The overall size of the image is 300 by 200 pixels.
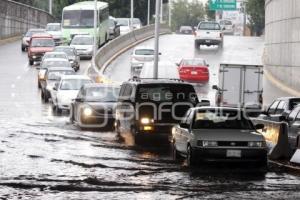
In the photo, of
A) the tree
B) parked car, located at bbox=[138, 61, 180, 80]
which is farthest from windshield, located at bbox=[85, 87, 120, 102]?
the tree

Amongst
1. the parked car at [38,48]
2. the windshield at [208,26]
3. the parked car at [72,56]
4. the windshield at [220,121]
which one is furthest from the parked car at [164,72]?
the windshield at [208,26]

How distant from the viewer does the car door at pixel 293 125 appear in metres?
20.3

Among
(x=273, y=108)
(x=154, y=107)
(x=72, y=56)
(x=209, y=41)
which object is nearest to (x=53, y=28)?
(x=209, y=41)

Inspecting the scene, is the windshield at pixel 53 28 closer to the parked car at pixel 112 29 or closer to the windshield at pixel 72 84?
the parked car at pixel 112 29

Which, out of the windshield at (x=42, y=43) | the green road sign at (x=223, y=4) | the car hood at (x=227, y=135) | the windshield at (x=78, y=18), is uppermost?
the green road sign at (x=223, y=4)

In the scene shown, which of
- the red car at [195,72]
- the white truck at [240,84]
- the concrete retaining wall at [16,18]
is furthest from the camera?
the concrete retaining wall at [16,18]

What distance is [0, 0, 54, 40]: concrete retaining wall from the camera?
87.6m

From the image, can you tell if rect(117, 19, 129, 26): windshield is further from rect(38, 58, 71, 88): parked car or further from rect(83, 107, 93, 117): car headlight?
rect(83, 107, 93, 117): car headlight

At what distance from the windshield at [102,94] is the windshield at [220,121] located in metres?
10.9

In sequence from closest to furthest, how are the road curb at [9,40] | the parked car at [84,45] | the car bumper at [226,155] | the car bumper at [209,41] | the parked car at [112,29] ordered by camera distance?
the car bumper at [226,155], the parked car at [84,45], the car bumper at [209,41], the parked car at [112,29], the road curb at [9,40]

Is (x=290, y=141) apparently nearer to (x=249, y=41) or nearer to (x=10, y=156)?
(x=10, y=156)

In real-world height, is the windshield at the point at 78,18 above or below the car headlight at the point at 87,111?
above

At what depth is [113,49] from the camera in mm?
71188

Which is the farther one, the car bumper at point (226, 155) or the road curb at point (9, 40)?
the road curb at point (9, 40)
